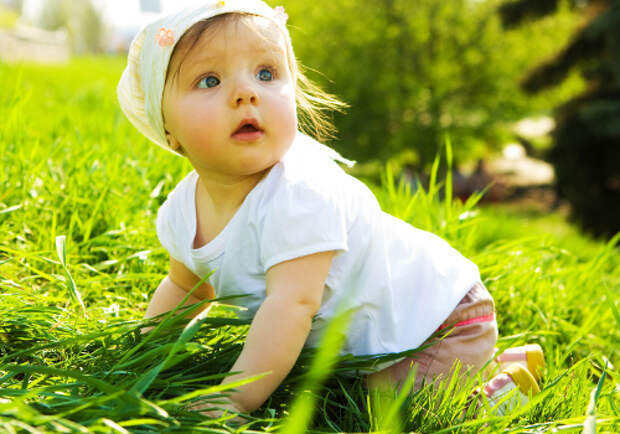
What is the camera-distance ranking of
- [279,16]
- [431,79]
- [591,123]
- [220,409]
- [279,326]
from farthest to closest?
[431,79] < [591,123] < [279,16] < [279,326] < [220,409]

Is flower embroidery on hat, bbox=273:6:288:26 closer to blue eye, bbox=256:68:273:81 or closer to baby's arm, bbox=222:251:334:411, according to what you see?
blue eye, bbox=256:68:273:81

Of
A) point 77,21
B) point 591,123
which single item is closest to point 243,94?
point 591,123

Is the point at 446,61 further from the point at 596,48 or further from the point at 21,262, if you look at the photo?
the point at 21,262

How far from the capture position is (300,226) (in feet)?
4.85

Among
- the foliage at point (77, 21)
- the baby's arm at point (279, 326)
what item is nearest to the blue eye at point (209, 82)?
the baby's arm at point (279, 326)

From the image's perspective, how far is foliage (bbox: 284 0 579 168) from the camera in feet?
67.6

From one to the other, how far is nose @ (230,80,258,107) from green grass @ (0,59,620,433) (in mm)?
530

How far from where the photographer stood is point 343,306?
2.25ft

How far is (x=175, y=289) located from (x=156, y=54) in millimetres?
716

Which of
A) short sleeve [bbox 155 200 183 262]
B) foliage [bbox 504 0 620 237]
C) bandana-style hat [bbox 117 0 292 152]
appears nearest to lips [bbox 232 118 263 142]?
bandana-style hat [bbox 117 0 292 152]

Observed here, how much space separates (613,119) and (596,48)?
2.53 metres

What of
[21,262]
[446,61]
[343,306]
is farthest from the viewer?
[446,61]

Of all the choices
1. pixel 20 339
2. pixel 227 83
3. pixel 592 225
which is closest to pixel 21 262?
pixel 20 339

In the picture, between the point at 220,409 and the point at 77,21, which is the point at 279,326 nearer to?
the point at 220,409
